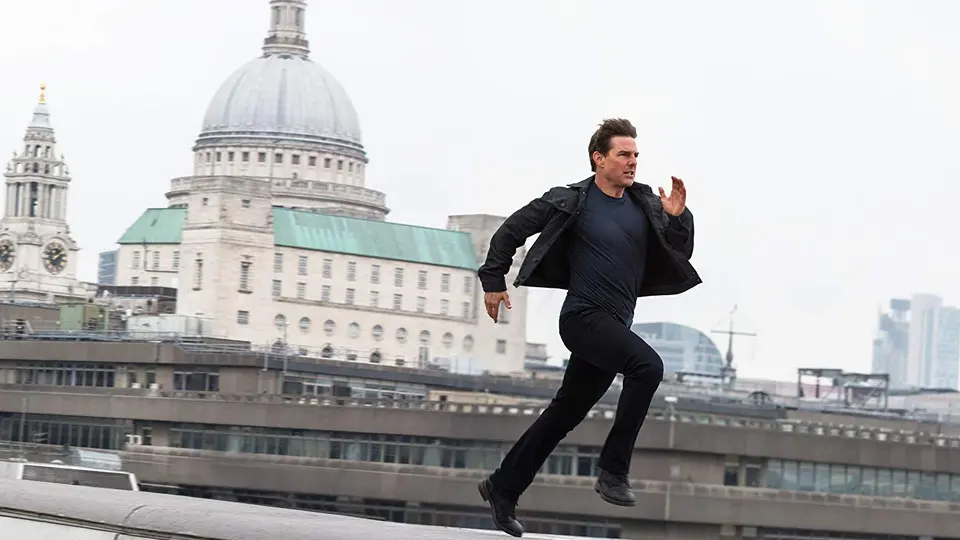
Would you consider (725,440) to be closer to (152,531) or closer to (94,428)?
(94,428)

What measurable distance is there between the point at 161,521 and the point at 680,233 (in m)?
3.42

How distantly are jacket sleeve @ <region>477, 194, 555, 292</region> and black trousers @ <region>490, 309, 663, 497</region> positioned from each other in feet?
1.52

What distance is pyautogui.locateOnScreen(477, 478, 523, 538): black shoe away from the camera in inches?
501

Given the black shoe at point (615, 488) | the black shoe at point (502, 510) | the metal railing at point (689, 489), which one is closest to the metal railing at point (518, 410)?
the metal railing at point (689, 489)

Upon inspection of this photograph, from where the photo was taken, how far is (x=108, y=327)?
484 ft

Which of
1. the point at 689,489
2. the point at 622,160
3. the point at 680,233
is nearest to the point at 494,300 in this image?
the point at 622,160

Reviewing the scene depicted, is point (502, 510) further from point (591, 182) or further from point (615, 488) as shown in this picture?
point (591, 182)

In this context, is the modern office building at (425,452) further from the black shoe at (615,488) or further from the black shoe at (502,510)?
the black shoe at (615,488)

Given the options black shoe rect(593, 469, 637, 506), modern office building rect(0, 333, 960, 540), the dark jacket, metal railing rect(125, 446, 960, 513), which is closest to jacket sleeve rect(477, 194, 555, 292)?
the dark jacket

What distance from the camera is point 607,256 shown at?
12.4m

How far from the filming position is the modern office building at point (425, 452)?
73812 millimetres

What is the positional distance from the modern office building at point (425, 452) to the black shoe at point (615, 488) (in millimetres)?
57210

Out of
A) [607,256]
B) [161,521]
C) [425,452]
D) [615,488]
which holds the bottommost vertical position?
[425,452]

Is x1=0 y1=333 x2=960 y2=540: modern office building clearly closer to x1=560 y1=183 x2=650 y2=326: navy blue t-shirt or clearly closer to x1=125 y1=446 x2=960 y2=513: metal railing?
x1=125 y1=446 x2=960 y2=513: metal railing
